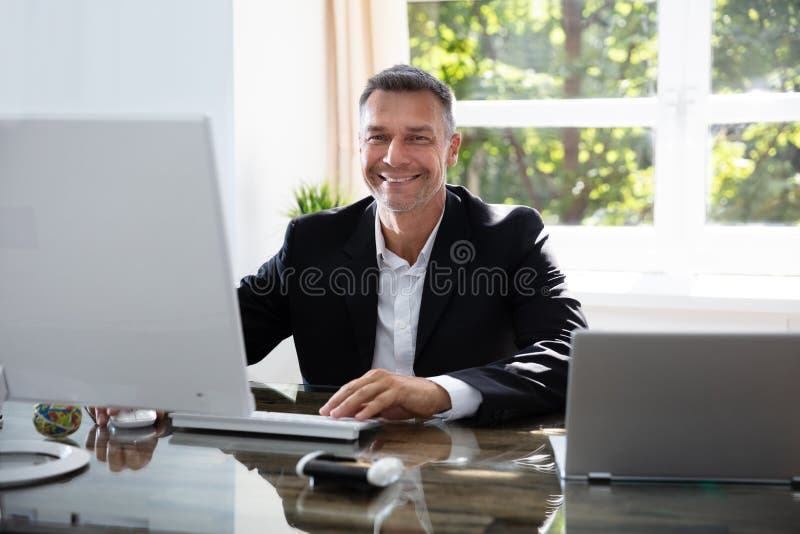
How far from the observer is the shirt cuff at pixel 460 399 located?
1601 mm

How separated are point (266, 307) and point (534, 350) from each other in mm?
697

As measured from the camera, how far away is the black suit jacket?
81.5 inches

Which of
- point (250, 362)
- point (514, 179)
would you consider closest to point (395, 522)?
point (250, 362)

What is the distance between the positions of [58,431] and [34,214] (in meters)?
0.43

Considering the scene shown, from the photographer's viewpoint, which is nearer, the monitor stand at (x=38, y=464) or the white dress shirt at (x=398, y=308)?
the monitor stand at (x=38, y=464)

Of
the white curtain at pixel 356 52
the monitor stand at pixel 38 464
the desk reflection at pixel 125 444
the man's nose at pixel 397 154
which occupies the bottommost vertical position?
the desk reflection at pixel 125 444

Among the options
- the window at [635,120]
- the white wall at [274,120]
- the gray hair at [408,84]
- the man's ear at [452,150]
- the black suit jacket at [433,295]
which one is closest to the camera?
the black suit jacket at [433,295]

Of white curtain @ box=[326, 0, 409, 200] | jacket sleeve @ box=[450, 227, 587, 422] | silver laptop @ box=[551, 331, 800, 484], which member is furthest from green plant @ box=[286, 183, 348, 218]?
silver laptop @ box=[551, 331, 800, 484]

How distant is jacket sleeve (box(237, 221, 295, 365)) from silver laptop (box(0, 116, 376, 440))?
85 cm

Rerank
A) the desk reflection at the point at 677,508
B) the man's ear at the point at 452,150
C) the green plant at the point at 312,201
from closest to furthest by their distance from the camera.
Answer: the desk reflection at the point at 677,508 < the man's ear at the point at 452,150 < the green plant at the point at 312,201

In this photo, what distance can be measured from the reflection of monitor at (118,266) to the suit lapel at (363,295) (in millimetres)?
866

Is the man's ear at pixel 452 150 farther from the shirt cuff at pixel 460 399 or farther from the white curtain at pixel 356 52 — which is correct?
the white curtain at pixel 356 52

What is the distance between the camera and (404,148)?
2.21m

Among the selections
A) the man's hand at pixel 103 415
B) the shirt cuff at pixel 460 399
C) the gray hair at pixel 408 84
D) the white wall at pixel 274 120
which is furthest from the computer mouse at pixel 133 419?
the white wall at pixel 274 120
